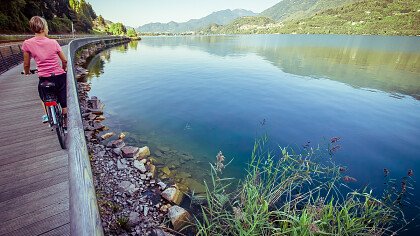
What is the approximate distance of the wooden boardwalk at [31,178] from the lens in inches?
117

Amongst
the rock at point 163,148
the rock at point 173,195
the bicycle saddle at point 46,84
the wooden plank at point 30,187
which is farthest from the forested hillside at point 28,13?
the rock at point 173,195

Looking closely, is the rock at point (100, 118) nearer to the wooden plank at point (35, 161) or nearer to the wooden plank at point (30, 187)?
the wooden plank at point (35, 161)

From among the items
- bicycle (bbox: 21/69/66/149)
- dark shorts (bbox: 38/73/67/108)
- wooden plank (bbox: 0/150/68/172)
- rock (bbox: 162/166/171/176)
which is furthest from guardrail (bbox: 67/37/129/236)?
rock (bbox: 162/166/171/176)

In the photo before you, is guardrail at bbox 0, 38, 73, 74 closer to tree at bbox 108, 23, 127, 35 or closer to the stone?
the stone

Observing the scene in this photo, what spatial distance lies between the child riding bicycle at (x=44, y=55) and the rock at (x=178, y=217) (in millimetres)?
3722

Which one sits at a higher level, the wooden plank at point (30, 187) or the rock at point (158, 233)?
the wooden plank at point (30, 187)

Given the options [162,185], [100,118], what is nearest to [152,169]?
[162,185]

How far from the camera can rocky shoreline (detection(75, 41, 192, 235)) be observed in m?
4.49

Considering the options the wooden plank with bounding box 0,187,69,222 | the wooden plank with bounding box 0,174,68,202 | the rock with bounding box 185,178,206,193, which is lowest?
the rock with bounding box 185,178,206,193

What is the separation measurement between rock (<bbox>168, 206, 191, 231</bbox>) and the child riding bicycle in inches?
147

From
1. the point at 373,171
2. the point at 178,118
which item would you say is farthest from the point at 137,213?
the point at 373,171

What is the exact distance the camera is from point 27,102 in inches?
301

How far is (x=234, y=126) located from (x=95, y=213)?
30.2 ft

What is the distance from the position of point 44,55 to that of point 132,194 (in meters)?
3.77
